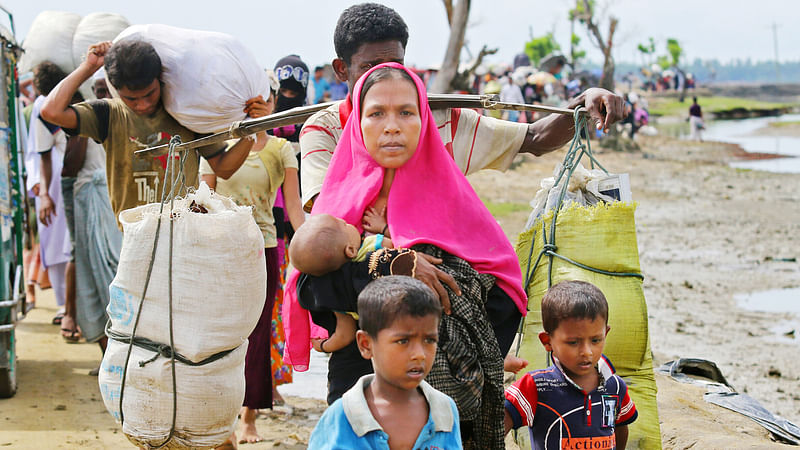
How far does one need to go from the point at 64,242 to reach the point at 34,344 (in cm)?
87

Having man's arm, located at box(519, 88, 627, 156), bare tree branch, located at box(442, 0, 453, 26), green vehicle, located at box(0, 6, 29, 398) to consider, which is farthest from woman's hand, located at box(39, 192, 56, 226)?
bare tree branch, located at box(442, 0, 453, 26)

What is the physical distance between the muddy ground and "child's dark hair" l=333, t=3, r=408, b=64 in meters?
2.34

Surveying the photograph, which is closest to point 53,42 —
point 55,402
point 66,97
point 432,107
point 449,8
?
point 66,97

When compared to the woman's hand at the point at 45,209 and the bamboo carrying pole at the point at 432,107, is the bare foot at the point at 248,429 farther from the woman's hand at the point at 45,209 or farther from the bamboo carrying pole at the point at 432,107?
the woman's hand at the point at 45,209

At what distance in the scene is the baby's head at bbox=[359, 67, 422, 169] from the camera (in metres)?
2.44

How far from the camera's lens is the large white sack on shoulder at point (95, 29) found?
5.67m

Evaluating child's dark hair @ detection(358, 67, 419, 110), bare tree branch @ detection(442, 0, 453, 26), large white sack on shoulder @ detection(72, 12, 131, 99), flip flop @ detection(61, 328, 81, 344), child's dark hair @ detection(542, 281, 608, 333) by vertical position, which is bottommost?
flip flop @ detection(61, 328, 81, 344)

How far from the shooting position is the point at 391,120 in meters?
2.44

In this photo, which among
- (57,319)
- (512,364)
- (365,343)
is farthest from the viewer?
(57,319)

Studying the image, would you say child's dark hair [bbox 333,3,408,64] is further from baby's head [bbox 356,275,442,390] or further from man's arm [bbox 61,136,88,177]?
man's arm [bbox 61,136,88,177]

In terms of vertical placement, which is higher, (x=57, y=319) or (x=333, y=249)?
(x=333, y=249)

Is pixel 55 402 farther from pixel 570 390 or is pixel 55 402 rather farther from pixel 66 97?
pixel 570 390

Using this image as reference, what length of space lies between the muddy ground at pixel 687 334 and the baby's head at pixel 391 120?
229 cm

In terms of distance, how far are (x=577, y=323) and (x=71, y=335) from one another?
5.37m
